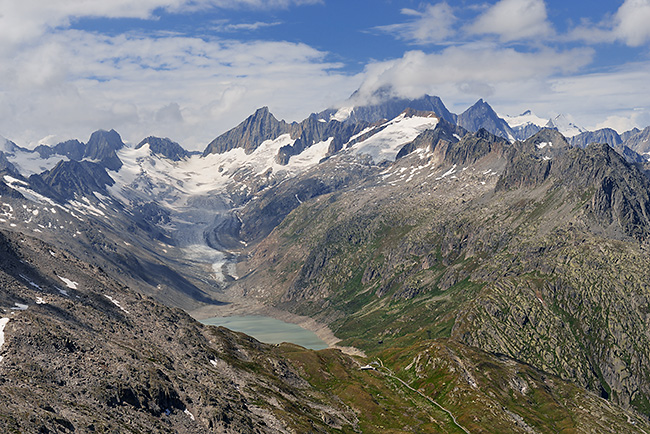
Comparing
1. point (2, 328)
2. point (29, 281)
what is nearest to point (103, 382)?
point (2, 328)

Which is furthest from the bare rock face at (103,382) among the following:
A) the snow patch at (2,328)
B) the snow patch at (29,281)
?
the snow patch at (29,281)

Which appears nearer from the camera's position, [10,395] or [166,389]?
[10,395]

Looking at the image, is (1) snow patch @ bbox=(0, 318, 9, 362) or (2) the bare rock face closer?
(2) the bare rock face

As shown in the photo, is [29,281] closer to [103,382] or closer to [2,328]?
[2,328]

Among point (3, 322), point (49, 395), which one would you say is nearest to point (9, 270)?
point (3, 322)

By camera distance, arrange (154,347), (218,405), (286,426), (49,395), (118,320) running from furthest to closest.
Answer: (118,320) → (154,347) → (286,426) → (218,405) → (49,395)

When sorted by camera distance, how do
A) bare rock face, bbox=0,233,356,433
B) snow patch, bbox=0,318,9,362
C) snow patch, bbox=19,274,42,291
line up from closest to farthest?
bare rock face, bbox=0,233,356,433
snow patch, bbox=0,318,9,362
snow patch, bbox=19,274,42,291

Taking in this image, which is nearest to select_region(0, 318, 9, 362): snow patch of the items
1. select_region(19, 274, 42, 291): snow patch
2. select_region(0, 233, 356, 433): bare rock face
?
select_region(0, 233, 356, 433): bare rock face

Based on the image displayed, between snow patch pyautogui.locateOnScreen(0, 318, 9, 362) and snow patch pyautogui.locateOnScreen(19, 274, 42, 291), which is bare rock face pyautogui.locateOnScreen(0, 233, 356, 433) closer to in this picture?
snow patch pyautogui.locateOnScreen(0, 318, 9, 362)

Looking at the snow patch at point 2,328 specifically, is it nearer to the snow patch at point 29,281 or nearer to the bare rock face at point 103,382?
the bare rock face at point 103,382

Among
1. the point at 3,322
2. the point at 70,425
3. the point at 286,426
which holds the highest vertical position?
the point at 3,322

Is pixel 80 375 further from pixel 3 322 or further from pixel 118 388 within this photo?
pixel 3 322
